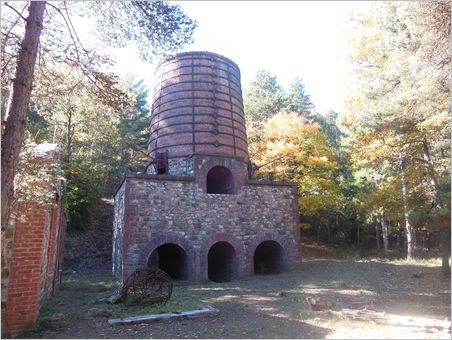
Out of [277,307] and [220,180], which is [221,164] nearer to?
[220,180]

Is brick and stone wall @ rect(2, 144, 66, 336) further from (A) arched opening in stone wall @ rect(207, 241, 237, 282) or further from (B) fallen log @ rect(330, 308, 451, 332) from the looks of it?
(A) arched opening in stone wall @ rect(207, 241, 237, 282)

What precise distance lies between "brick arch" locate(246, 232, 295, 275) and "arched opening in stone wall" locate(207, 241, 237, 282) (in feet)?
1.97

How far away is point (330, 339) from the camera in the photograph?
5234mm

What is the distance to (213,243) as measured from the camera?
13.3 metres

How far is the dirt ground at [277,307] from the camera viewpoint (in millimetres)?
5805

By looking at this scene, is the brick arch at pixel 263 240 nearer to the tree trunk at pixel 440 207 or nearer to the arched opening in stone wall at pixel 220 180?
the arched opening in stone wall at pixel 220 180

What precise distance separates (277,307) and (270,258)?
8.12 metres

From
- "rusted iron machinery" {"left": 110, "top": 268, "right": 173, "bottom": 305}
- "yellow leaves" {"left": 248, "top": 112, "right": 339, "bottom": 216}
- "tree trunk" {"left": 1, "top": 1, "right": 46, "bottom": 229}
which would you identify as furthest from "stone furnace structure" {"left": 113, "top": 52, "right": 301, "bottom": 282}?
"tree trunk" {"left": 1, "top": 1, "right": 46, "bottom": 229}

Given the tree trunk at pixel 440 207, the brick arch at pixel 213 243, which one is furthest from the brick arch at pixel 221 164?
the tree trunk at pixel 440 207

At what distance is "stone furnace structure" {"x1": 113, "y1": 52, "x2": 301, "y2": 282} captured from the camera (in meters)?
12.8

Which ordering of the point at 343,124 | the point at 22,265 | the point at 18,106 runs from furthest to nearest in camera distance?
1. the point at 343,124
2. the point at 22,265
3. the point at 18,106

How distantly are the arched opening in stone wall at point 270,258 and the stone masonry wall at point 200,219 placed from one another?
40cm

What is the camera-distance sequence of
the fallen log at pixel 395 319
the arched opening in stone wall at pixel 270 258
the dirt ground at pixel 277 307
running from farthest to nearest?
the arched opening in stone wall at pixel 270 258, the dirt ground at pixel 277 307, the fallen log at pixel 395 319

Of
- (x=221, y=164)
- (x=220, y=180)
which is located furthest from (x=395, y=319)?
(x=220, y=180)
